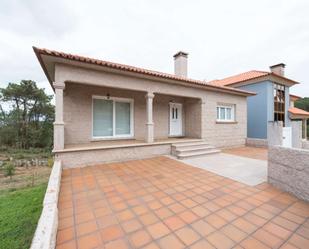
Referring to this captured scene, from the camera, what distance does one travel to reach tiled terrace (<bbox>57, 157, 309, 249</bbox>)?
1956 mm

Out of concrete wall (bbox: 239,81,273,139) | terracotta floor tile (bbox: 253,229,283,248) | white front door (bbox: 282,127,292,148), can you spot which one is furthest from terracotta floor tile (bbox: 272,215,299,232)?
concrete wall (bbox: 239,81,273,139)

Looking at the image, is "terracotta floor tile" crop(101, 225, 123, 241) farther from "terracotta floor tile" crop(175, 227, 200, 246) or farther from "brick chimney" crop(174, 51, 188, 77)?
"brick chimney" crop(174, 51, 188, 77)

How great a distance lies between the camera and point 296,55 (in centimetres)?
1556

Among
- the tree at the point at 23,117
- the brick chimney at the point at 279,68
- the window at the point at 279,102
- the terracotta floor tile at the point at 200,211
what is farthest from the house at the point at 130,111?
the tree at the point at 23,117

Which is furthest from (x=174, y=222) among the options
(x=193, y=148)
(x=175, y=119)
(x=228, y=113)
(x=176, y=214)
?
(x=228, y=113)

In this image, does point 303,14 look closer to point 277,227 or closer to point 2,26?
point 277,227

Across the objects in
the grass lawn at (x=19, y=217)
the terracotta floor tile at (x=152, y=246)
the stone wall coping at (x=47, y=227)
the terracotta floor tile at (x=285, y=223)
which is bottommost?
the grass lawn at (x=19, y=217)

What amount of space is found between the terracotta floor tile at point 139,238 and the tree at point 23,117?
52.4ft

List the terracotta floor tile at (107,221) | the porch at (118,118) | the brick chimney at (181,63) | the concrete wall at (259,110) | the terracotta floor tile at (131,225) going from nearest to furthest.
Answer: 1. the terracotta floor tile at (131,225)
2. the terracotta floor tile at (107,221)
3. the porch at (118,118)
4. the brick chimney at (181,63)
5. the concrete wall at (259,110)

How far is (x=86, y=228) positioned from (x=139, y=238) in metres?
0.83

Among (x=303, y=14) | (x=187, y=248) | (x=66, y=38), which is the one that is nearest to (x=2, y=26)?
(x=66, y=38)

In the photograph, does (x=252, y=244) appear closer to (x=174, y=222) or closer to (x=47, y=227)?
(x=174, y=222)

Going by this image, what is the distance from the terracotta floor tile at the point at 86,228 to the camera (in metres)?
2.12

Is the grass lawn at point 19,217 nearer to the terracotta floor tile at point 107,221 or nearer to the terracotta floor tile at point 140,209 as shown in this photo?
the terracotta floor tile at point 107,221
